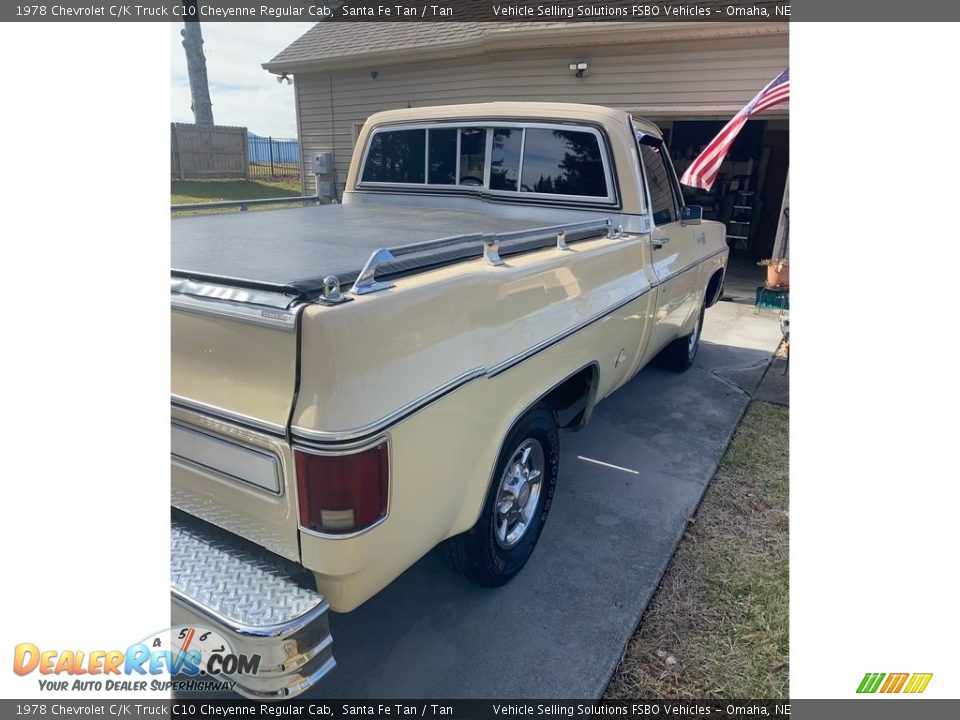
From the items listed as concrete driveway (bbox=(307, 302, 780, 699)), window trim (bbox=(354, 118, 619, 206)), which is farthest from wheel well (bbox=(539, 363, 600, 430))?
window trim (bbox=(354, 118, 619, 206))

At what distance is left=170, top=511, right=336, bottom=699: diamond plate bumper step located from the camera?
1728mm

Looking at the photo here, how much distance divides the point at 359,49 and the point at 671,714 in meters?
11.6

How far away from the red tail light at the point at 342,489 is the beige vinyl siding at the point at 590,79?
824 cm

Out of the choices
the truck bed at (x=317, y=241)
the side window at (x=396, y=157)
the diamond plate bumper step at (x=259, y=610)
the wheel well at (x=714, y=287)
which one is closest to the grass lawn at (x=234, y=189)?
the side window at (x=396, y=157)

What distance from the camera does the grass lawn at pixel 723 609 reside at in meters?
2.46

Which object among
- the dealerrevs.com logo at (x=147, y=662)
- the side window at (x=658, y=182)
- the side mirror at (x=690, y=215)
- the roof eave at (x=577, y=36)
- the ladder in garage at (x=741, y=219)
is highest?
the roof eave at (x=577, y=36)

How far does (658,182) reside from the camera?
428cm

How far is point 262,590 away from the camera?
184 cm

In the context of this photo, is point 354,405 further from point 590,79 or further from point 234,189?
point 234,189

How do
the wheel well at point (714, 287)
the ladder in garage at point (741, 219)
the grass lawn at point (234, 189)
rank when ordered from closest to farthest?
the wheel well at point (714, 287)
the ladder in garage at point (741, 219)
the grass lawn at point (234, 189)

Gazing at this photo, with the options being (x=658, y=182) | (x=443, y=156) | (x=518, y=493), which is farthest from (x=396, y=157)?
(x=518, y=493)

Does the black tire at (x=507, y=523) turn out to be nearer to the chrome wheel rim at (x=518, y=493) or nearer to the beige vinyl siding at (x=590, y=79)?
the chrome wheel rim at (x=518, y=493)
